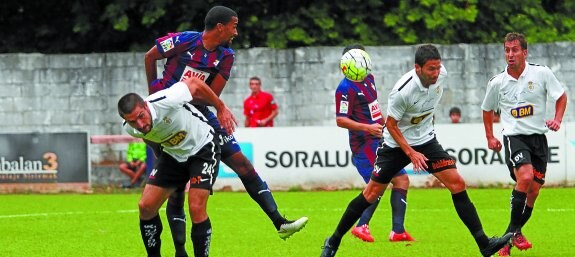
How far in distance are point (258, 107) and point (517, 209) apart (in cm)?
1040

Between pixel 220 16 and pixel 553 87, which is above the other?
pixel 220 16

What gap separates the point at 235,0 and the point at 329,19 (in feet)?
6.23

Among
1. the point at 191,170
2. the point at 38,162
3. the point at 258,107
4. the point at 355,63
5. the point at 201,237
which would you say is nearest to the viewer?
the point at 201,237

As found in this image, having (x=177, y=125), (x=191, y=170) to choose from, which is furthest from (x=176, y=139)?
(x=191, y=170)

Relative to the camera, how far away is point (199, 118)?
1038 centimetres

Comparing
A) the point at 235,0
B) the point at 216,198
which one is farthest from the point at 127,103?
the point at 235,0

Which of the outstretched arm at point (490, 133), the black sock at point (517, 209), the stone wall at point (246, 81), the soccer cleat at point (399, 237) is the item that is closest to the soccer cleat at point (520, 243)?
the black sock at point (517, 209)

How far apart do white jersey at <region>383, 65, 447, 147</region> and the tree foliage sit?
1293 cm

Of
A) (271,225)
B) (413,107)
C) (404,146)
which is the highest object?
(413,107)

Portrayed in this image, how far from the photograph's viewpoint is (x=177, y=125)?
9992mm

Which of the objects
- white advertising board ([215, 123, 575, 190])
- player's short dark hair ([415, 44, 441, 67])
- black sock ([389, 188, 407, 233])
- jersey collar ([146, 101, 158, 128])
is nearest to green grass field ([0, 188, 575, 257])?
black sock ([389, 188, 407, 233])

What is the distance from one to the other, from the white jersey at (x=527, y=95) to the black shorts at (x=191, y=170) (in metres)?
3.27

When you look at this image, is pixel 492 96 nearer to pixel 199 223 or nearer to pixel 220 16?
pixel 220 16

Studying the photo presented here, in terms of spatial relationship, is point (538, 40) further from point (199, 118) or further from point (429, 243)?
point (199, 118)
